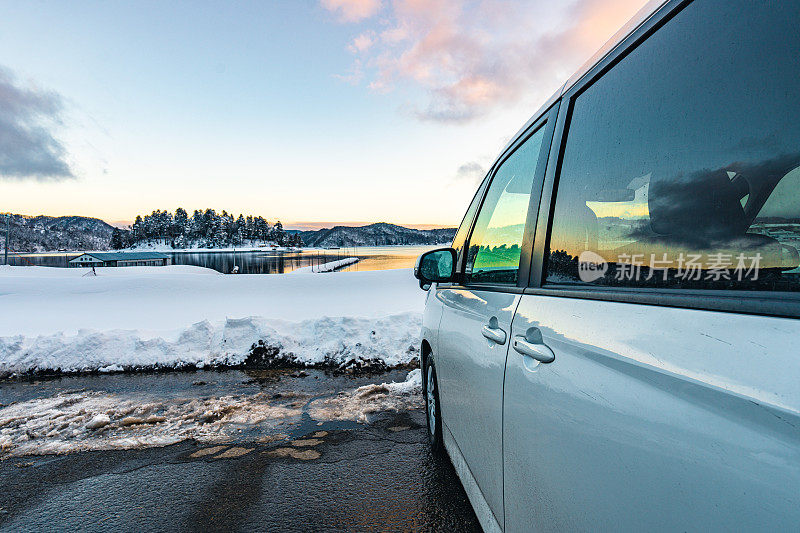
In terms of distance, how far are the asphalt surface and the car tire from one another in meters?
0.18

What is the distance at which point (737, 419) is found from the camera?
703 mm

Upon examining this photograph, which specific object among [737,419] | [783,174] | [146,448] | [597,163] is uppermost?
[597,163]

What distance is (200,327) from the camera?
745 centimetres

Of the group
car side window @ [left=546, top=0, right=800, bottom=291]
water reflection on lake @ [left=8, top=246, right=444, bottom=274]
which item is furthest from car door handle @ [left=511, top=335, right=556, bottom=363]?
water reflection on lake @ [left=8, top=246, right=444, bottom=274]

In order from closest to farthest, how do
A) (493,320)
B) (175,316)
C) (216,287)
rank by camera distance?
1. (493,320)
2. (175,316)
3. (216,287)

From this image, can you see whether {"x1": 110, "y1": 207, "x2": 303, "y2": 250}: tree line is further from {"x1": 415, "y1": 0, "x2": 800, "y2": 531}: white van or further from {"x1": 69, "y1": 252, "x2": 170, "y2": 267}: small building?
{"x1": 415, "y1": 0, "x2": 800, "y2": 531}: white van

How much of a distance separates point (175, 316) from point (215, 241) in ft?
566

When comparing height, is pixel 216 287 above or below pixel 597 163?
below

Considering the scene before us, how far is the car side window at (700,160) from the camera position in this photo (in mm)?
810

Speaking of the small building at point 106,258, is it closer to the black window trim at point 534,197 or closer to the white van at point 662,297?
the black window trim at point 534,197

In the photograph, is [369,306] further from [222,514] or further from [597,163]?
[597,163]

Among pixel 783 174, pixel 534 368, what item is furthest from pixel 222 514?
pixel 783 174

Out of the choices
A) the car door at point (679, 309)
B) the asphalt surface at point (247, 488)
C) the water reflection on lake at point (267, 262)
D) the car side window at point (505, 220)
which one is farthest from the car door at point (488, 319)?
the water reflection on lake at point (267, 262)

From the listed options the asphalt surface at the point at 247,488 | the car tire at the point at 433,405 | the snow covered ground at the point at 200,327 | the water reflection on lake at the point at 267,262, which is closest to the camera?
the asphalt surface at the point at 247,488
